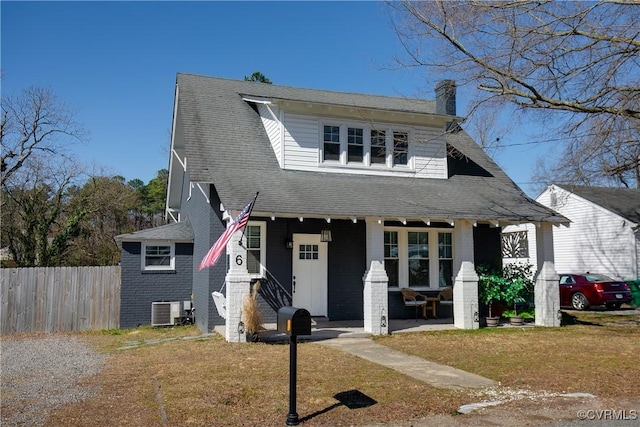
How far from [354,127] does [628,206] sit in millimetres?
17545

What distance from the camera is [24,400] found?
21.9 ft

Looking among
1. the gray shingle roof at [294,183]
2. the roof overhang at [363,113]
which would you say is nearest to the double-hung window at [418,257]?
the gray shingle roof at [294,183]

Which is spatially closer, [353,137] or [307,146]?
[307,146]

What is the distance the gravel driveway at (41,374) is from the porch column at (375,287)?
602cm

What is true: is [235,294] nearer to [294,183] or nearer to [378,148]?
[294,183]

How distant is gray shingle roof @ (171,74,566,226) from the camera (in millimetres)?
12664

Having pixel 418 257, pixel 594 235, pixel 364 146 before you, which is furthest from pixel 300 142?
pixel 594 235

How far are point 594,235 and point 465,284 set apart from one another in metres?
15.6

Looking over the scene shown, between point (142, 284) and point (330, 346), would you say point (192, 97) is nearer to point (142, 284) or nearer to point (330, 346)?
point (142, 284)

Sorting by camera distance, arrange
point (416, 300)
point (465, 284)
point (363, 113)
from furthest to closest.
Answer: point (363, 113)
point (416, 300)
point (465, 284)

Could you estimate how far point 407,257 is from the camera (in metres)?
15.1

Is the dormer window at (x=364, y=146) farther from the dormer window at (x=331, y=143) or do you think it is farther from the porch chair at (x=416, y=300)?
the porch chair at (x=416, y=300)

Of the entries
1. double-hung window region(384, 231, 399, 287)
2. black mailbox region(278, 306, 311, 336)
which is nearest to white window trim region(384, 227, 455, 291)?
double-hung window region(384, 231, 399, 287)

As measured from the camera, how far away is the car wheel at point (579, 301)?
20925mm
